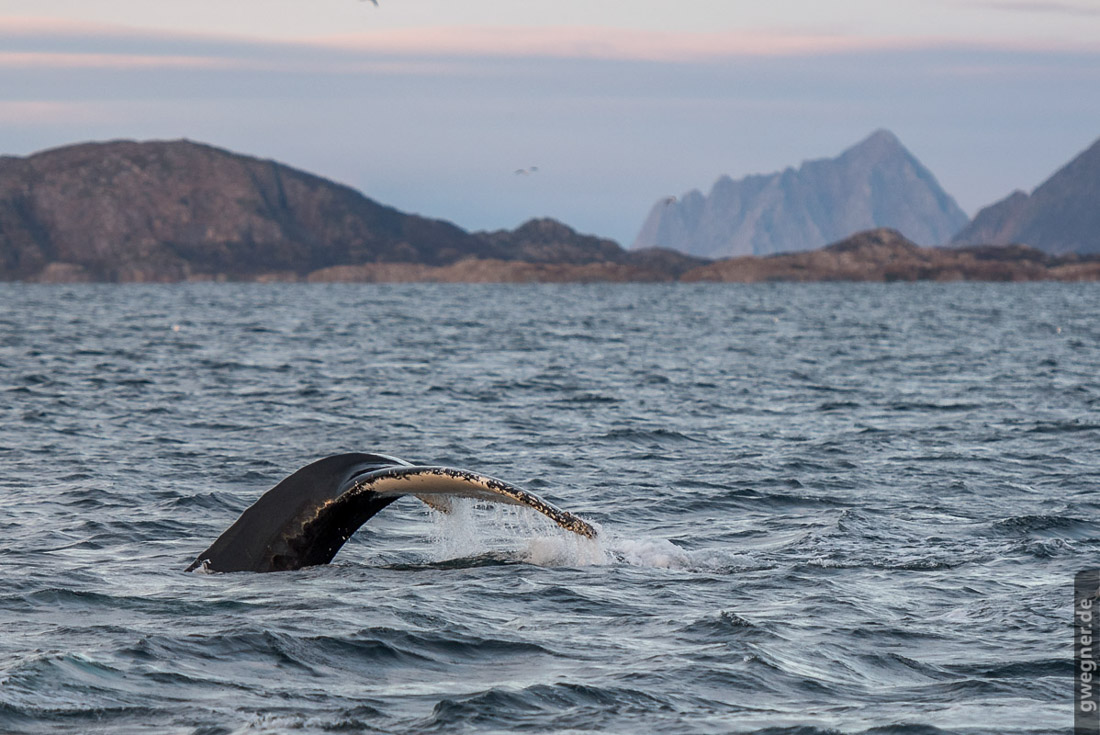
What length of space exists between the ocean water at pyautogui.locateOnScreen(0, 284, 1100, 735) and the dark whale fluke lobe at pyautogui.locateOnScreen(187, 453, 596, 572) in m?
0.27

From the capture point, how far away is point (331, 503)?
10.6 m

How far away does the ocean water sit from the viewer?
28.9 ft

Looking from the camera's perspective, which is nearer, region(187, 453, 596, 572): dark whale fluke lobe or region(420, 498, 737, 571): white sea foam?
region(187, 453, 596, 572): dark whale fluke lobe

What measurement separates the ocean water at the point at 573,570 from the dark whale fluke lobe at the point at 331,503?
27 cm

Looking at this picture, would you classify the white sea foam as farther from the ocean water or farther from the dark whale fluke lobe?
the dark whale fluke lobe

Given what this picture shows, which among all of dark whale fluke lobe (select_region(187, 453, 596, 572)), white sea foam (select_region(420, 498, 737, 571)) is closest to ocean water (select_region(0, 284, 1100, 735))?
white sea foam (select_region(420, 498, 737, 571))

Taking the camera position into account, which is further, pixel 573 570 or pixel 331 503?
pixel 573 570

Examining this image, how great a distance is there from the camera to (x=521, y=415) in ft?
94.9

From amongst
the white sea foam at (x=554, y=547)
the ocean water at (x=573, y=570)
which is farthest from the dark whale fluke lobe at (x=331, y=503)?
the white sea foam at (x=554, y=547)

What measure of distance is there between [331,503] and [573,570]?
3.17m

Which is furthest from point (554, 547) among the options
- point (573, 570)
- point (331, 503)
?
point (331, 503)

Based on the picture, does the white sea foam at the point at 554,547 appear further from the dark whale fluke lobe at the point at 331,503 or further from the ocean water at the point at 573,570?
the dark whale fluke lobe at the point at 331,503

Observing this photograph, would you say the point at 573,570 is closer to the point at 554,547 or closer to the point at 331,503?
the point at 554,547

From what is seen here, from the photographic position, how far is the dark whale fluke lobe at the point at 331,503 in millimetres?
10227
